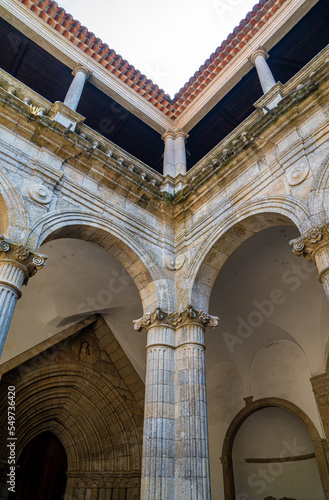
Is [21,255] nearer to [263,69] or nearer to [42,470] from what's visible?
[263,69]

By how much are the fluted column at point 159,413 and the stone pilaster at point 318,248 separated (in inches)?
87.9

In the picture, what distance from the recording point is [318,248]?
3857mm

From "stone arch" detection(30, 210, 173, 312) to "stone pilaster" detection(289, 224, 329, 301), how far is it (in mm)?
2261

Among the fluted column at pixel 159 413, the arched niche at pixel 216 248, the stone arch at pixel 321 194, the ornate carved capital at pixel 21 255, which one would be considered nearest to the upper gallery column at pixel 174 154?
the arched niche at pixel 216 248

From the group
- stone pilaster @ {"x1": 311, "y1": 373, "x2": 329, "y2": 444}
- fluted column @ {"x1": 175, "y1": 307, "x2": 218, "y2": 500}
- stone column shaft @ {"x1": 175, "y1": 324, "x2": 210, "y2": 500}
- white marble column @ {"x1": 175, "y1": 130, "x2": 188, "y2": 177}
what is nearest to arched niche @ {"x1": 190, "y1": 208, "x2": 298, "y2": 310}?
fluted column @ {"x1": 175, "y1": 307, "x2": 218, "y2": 500}

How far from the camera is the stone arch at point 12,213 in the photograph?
432 centimetres

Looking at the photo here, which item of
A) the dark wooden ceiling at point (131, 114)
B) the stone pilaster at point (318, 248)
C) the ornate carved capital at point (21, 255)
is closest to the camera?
the stone pilaster at point (318, 248)

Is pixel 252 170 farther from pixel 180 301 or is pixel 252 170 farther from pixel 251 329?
pixel 251 329

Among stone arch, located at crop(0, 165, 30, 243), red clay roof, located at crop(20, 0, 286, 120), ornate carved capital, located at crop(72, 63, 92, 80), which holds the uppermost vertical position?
red clay roof, located at crop(20, 0, 286, 120)

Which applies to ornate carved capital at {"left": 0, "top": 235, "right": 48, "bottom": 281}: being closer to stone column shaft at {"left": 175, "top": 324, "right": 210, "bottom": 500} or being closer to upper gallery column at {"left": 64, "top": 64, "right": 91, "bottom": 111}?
stone column shaft at {"left": 175, "top": 324, "right": 210, "bottom": 500}

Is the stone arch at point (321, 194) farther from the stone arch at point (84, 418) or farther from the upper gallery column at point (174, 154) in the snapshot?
the stone arch at point (84, 418)

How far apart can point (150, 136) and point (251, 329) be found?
571cm

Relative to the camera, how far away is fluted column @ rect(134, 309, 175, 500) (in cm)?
407

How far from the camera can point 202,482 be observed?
404 cm
